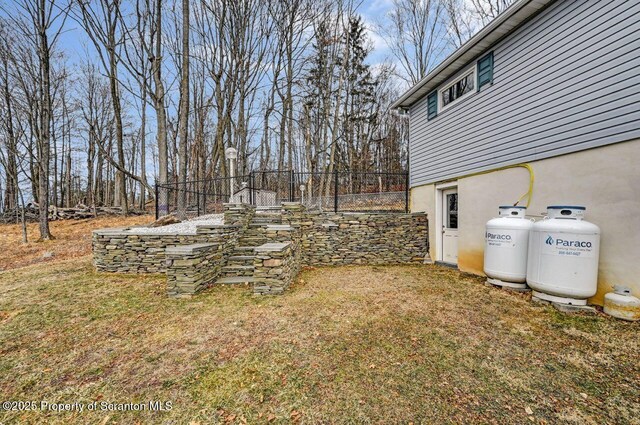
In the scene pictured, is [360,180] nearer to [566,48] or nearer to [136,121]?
[566,48]

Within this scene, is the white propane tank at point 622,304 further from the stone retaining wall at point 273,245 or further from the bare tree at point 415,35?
the bare tree at point 415,35


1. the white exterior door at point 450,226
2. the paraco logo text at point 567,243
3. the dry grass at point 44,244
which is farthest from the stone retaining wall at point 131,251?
the paraco logo text at point 567,243

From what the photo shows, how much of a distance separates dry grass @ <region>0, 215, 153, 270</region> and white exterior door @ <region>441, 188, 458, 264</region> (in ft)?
32.3

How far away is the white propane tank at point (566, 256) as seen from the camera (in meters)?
3.26

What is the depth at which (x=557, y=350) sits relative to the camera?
101 inches

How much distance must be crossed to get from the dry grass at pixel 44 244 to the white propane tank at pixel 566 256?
10.4m

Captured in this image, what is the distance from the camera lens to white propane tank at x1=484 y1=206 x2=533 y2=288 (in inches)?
160

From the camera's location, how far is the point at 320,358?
8.10 feet

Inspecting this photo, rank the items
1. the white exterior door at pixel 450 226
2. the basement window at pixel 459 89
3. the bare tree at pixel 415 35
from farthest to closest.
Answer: the bare tree at pixel 415 35 → the white exterior door at pixel 450 226 → the basement window at pixel 459 89

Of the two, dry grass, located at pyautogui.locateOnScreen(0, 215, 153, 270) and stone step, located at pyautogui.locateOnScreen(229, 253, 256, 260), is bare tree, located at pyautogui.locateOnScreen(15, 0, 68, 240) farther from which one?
stone step, located at pyautogui.locateOnScreen(229, 253, 256, 260)

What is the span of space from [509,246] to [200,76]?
61.1 feet

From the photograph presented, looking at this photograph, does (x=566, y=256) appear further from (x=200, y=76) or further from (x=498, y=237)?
(x=200, y=76)

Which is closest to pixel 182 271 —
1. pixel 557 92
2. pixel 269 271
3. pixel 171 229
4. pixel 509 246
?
pixel 269 271

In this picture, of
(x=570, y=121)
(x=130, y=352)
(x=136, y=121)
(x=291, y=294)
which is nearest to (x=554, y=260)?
(x=570, y=121)
